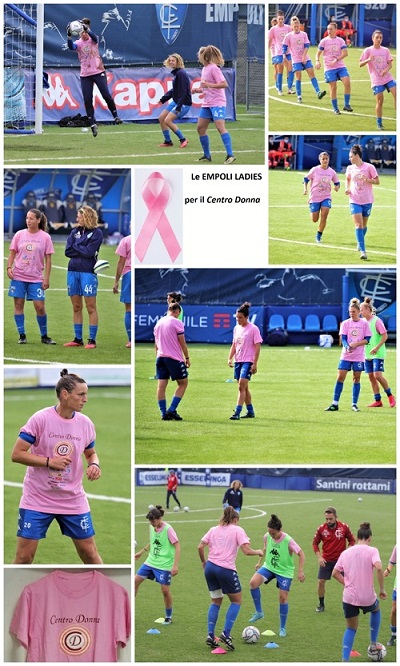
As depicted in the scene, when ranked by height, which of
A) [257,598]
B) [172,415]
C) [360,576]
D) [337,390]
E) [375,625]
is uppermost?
[337,390]

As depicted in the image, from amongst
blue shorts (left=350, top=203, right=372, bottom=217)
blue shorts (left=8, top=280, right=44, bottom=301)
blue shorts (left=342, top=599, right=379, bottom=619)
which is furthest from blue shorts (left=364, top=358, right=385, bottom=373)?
blue shorts (left=8, top=280, right=44, bottom=301)

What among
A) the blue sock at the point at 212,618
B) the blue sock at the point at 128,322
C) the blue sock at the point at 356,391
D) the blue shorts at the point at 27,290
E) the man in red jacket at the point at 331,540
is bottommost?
the blue sock at the point at 212,618

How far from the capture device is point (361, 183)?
1276 centimetres

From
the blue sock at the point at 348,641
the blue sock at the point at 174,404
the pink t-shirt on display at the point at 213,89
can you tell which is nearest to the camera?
the blue sock at the point at 348,641

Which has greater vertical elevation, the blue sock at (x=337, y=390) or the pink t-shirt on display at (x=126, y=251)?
the pink t-shirt on display at (x=126, y=251)

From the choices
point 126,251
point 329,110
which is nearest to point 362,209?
point 329,110

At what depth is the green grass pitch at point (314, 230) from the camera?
11992 millimetres

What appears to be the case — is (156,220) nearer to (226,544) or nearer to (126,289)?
(126,289)

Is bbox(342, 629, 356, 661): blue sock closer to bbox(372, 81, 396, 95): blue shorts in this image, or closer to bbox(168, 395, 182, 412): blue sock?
bbox(168, 395, 182, 412): blue sock

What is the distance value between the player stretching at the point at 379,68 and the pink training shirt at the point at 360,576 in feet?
12.9

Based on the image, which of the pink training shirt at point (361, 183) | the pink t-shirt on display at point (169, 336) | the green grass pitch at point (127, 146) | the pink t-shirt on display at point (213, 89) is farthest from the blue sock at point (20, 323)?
the pink training shirt at point (361, 183)

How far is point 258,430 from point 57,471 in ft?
8.04

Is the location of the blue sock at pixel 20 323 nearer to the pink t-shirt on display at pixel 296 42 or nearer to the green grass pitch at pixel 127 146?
the green grass pitch at pixel 127 146

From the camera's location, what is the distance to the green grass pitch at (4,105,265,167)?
39.3ft
